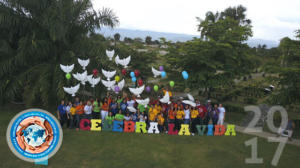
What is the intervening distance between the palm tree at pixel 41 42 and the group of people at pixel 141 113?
1246mm

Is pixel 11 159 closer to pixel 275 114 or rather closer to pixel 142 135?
pixel 142 135

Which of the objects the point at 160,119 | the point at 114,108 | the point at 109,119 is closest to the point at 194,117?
the point at 160,119

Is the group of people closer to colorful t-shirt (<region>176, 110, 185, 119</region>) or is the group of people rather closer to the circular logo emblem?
colorful t-shirt (<region>176, 110, 185, 119</region>)

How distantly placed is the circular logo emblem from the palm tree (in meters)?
5.17

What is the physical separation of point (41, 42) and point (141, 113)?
6.65m

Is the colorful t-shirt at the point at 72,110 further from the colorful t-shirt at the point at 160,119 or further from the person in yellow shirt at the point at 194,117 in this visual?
the person in yellow shirt at the point at 194,117

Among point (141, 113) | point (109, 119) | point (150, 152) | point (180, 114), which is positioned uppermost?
point (180, 114)

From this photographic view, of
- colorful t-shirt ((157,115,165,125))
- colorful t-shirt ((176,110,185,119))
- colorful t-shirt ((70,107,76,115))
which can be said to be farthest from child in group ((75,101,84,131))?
colorful t-shirt ((176,110,185,119))

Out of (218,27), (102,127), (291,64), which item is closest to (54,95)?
(102,127)

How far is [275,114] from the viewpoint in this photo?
45.5 feet

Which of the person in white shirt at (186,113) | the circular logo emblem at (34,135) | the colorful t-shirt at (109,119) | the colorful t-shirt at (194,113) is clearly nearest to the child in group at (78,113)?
the colorful t-shirt at (109,119)

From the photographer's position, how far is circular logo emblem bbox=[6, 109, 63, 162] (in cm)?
572

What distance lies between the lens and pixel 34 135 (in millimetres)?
5832

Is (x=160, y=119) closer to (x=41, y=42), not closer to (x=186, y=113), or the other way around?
(x=186, y=113)
